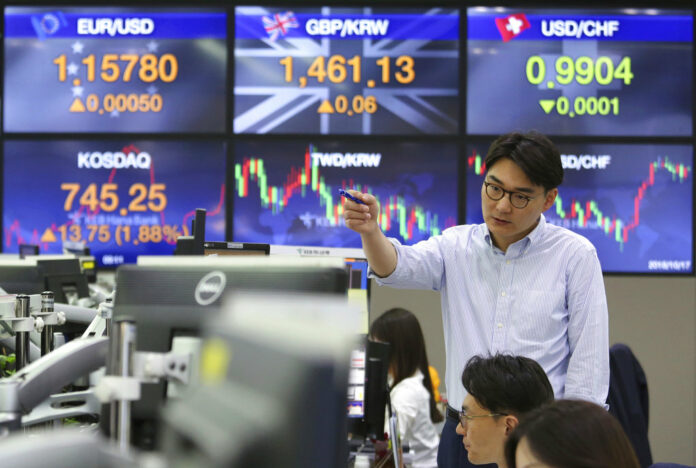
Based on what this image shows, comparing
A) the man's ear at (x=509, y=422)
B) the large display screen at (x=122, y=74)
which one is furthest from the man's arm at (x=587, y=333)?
the large display screen at (x=122, y=74)

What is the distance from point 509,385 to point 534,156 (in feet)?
1.79

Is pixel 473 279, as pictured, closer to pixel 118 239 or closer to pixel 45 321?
pixel 45 321

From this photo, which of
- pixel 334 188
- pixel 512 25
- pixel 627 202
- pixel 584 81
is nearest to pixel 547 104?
pixel 584 81

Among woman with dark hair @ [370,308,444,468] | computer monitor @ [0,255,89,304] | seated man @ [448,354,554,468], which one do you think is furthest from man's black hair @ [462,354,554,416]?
computer monitor @ [0,255,89,304]

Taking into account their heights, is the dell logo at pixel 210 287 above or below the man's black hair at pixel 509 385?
above

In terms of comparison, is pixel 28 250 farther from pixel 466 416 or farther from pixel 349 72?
pixel 466 416

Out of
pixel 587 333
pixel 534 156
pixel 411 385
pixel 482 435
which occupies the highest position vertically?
pixel 534 156

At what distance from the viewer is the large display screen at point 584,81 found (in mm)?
4668

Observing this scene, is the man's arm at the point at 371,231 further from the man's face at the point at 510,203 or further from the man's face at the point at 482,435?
the man's face at the point at 482,435

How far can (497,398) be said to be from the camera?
6.19 ft

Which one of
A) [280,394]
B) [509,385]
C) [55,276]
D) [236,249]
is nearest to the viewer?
[280,394]

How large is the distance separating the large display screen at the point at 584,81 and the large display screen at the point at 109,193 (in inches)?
63.9

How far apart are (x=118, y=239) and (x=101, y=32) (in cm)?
122

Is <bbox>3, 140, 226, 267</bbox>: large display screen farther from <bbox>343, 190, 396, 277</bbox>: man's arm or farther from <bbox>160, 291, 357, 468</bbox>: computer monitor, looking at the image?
<bbox>160, 291, 357, 468</bbox>: computer monitor
